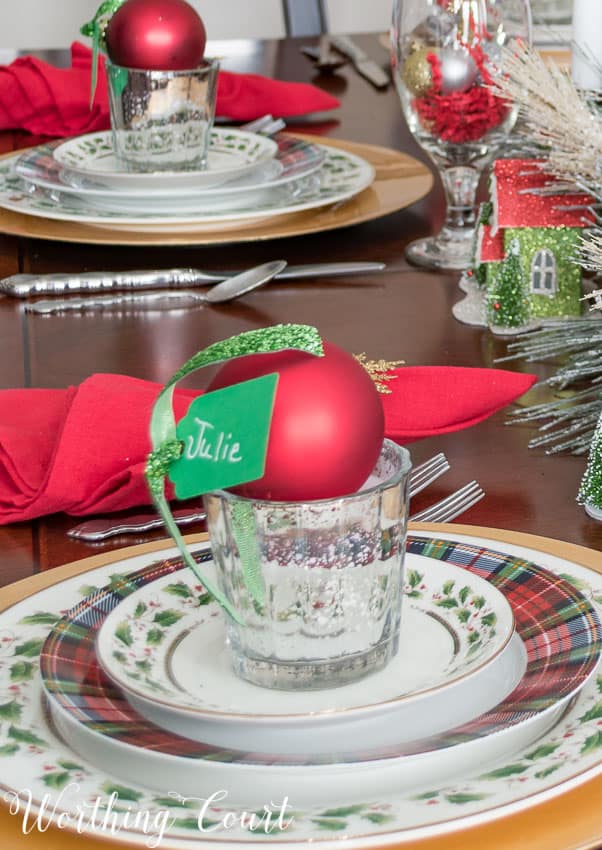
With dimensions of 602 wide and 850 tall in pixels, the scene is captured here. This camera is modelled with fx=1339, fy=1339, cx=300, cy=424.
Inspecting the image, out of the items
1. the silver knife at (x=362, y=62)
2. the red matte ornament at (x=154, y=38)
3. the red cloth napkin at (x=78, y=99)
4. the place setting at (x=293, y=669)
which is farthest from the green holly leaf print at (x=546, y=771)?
the silver knife at (x=362, y=62)

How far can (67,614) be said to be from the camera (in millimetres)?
476

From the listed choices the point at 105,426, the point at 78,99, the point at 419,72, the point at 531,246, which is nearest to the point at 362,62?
the point at 78,99

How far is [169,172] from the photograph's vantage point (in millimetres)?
1107

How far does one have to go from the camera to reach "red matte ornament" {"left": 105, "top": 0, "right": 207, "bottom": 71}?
1091 mm

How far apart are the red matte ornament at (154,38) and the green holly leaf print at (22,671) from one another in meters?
0.74

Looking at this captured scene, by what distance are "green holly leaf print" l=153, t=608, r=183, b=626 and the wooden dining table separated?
0.14 metres

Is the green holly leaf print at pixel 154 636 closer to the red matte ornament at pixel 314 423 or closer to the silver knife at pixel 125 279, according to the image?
the red matte ornament at pixel 314 423

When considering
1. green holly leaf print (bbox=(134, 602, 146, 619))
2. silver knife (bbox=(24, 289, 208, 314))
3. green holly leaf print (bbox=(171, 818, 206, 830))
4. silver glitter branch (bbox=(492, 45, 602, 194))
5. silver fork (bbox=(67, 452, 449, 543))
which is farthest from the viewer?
silver knife (bbox=(24, 289, 208, 314))

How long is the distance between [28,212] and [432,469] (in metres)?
0.53

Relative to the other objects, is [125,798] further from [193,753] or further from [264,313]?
[264,313]

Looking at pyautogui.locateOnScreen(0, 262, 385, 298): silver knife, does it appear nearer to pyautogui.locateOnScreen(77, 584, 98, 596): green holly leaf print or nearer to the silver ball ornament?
the silver ball ornament

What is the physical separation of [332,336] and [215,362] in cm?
48

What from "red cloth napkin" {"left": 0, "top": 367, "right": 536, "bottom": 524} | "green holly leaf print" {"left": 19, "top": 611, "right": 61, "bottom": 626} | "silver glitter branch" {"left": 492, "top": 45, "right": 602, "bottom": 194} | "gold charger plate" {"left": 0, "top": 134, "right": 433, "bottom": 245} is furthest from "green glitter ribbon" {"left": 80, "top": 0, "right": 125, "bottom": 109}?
"green holly leaf print" {"left": 19, "top": 611, "right": 61, "bottom": 626}

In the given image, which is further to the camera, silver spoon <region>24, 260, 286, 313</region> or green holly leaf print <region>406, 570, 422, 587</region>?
silver spoon <region>24, 260, 286, 313</region>
